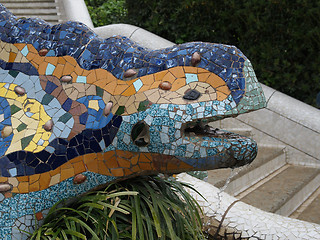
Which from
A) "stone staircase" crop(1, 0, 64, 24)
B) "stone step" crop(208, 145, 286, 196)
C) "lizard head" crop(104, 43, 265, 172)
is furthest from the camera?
"stone staircase" crop(1, 0, 64, 24)

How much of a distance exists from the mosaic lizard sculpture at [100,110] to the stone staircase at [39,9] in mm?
4895

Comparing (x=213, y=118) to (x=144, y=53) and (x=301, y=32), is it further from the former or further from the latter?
(x=301, y=32)

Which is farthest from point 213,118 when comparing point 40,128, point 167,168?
point 40,128

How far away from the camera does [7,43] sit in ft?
10.0

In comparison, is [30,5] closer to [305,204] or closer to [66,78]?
[305,204]

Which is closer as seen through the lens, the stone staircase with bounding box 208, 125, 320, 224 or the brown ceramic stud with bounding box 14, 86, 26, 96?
the brown ceramic stud with bounding box 14, 86, 26, 96

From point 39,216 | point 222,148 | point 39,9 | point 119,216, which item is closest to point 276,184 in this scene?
point 119,216

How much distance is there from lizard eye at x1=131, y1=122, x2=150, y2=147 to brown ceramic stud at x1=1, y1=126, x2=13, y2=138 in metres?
0.78

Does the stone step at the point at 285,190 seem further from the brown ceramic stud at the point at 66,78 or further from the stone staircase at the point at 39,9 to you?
the stone staircase at the point at 39,9

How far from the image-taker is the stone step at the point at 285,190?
4836 mm

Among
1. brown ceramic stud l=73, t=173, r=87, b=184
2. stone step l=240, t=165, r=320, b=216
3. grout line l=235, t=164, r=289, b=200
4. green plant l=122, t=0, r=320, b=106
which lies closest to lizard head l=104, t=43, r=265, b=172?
brown ceramic stud l=73, t=173, r=87, b=184

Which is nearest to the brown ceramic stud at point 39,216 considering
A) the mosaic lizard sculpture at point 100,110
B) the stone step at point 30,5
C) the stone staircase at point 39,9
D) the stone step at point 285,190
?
the mosaic lizard sculpture at point 100,110

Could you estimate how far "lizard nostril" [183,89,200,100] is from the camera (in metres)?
2.53

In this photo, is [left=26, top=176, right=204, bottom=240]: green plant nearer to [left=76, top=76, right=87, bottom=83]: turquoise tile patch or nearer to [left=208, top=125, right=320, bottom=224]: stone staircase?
[left=76, top=76, right=87, bottom=83]: turquoise tile patch
